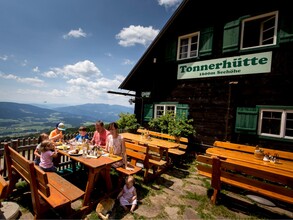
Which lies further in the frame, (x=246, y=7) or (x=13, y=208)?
(x=246, y=7)

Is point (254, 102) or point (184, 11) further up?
point (184, 11)

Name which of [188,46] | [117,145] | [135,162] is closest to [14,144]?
[117,145]

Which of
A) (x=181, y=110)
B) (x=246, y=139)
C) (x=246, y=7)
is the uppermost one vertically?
(x=246, y=7)

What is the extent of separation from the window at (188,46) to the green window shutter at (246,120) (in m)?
3.86

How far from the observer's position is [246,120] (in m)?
7.04

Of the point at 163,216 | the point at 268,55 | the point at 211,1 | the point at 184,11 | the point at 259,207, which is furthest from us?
the point at 184,11

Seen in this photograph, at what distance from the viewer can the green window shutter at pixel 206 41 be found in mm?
8023

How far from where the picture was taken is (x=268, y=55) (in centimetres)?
649

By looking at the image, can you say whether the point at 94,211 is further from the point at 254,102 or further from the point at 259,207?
the point at 254,102

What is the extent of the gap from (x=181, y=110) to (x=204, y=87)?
174 centimetres

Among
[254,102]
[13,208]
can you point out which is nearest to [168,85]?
[254,102]

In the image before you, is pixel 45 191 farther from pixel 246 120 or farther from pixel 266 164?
pixel 246 120

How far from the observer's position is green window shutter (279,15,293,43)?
19.9 ft

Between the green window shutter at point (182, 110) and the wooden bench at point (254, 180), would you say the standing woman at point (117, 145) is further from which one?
the green window shutter at point (182, 110)
